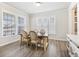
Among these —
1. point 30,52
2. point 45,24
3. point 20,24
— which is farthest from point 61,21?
point 30,52

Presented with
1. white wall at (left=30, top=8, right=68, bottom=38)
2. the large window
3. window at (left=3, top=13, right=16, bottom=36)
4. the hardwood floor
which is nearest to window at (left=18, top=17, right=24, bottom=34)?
window at (left=3, top=13, right=16, bottom=36)

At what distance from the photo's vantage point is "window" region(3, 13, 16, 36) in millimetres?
5137

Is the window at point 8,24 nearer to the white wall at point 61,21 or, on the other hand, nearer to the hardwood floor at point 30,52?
the hardwood floor at point 30,52

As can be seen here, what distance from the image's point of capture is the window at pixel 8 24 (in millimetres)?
5137

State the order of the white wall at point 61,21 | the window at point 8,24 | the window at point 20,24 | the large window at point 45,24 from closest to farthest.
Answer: the window at point 8,24 → the white wall at point 61,21 → the window at point 20,24 → the large window at point 45,24

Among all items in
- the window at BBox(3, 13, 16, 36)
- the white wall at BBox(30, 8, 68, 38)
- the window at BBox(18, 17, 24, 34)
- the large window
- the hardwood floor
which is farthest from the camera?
the large window

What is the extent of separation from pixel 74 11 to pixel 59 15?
175 centimetres

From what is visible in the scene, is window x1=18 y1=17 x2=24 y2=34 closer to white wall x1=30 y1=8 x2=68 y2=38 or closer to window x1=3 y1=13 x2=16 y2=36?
window x1=3 y1=13 x2=16 y2=36

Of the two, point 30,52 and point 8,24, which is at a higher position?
point 8,24

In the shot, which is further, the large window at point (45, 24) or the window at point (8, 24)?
the large window at point (45, 24)

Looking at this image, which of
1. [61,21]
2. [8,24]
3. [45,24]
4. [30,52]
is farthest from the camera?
[45,24]

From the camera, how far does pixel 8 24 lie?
5.52 metres

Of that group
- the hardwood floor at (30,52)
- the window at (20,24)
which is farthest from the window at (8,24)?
the hardwood floor at (30,52)

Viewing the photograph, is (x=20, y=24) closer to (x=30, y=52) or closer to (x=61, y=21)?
(x=61, y=21)
